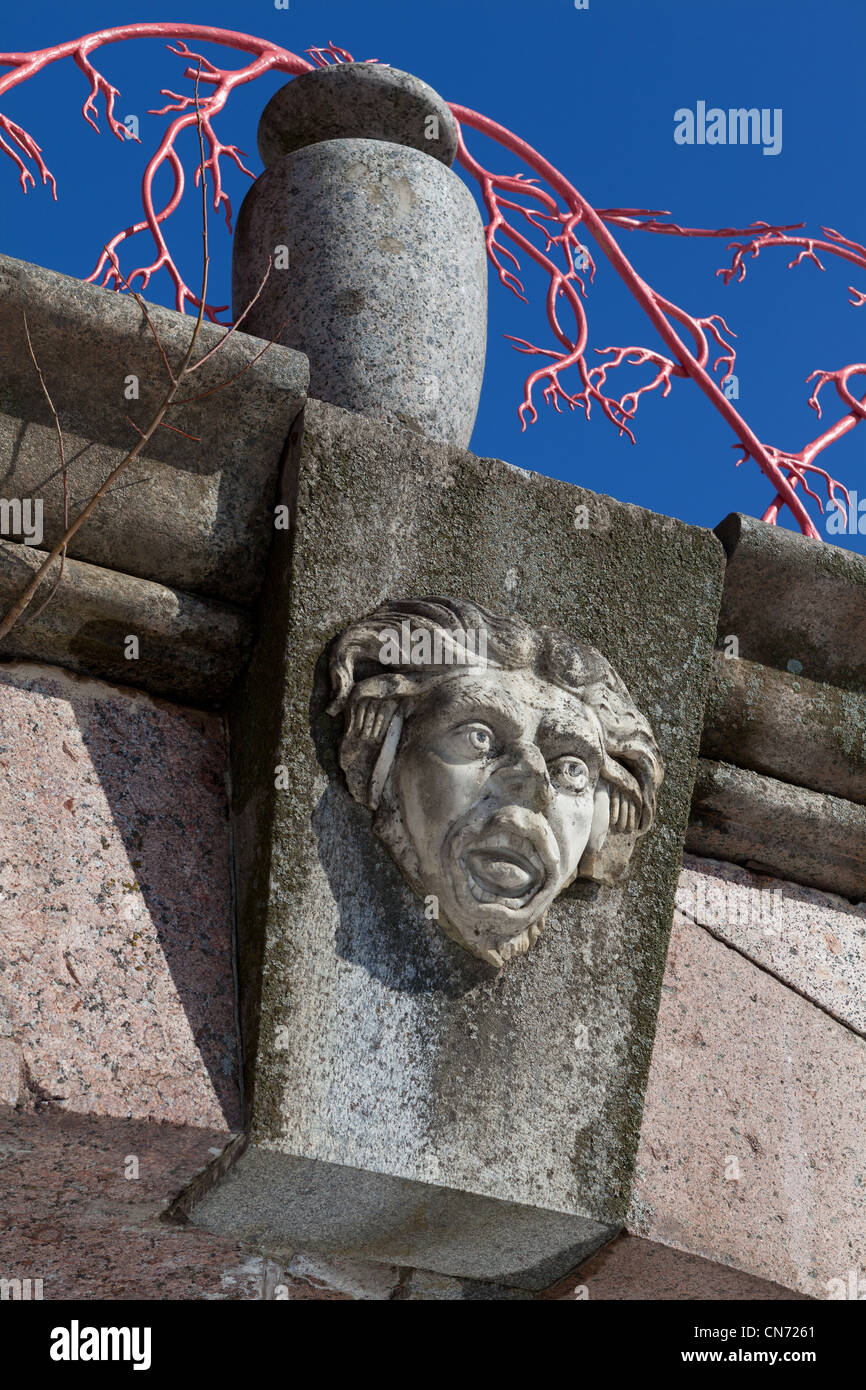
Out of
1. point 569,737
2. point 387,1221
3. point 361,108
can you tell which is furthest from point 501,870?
point 361,108

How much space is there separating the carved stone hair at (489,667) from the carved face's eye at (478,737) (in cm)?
9

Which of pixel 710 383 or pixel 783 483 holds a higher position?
pixel 710 383

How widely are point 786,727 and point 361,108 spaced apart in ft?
4.26

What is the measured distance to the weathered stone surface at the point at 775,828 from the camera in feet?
8.10

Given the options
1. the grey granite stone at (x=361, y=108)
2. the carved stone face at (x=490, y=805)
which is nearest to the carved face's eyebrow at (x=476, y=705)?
the carved stone face at (x=490, y=805)

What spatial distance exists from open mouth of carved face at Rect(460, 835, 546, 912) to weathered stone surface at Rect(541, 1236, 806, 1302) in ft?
1.71

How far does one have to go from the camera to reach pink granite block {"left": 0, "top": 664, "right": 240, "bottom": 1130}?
1776 mm

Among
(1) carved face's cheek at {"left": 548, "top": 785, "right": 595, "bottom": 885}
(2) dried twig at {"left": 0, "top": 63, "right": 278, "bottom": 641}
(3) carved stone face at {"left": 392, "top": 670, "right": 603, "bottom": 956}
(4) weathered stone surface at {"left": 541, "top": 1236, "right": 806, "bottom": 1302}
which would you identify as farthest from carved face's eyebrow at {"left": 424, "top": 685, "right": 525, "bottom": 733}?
(4) weathered stone surface at {"left": 541, "top": 1236, "right": 806, "bottom": 1302}

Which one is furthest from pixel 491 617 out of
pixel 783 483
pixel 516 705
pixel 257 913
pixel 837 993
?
pixel 783 483

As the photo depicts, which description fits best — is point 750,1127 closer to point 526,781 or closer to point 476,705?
point 526,781

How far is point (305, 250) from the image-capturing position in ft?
7.84

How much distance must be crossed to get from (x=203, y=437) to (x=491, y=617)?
1.59ft

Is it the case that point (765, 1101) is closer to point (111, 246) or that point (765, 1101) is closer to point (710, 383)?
point (710, 383)
